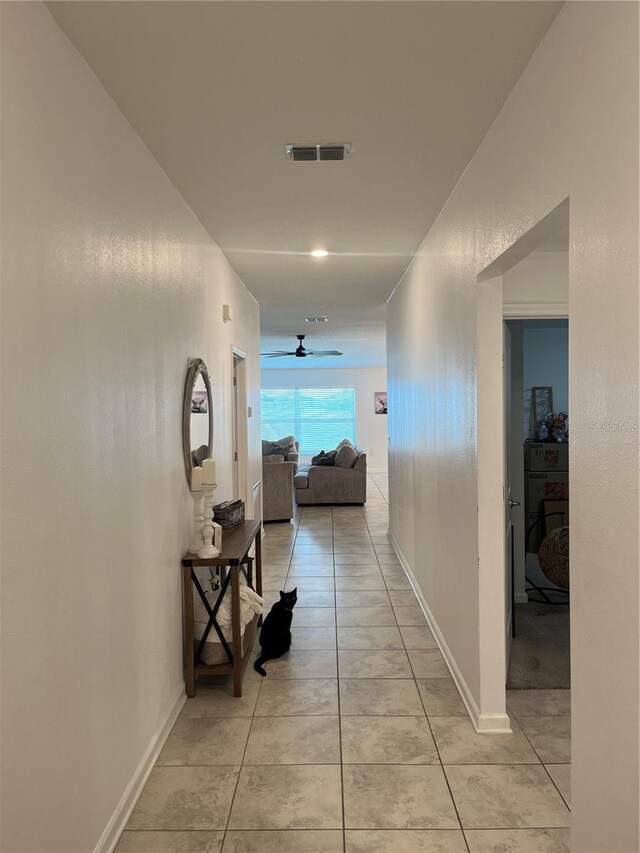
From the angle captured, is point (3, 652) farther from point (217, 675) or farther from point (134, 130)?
point (217, 675)

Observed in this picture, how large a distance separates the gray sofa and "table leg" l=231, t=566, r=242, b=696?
5.85m

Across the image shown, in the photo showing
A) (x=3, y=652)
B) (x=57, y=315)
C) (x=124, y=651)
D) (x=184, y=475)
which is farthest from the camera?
(x=184, y=475)

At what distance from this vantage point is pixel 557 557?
4.19 meters

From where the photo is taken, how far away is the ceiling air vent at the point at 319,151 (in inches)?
97.4

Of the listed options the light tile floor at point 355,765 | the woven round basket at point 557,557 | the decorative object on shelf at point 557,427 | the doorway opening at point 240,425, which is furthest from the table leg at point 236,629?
the decorative object on shelf at point 557,427

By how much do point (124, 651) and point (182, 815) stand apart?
61 cm

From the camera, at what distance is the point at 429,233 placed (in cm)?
374

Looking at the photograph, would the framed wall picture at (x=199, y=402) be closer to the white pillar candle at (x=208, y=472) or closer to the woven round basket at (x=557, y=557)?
the white pillar candle at (x=208, y=472)

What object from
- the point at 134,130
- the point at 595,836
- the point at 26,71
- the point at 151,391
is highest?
the point at 134,130

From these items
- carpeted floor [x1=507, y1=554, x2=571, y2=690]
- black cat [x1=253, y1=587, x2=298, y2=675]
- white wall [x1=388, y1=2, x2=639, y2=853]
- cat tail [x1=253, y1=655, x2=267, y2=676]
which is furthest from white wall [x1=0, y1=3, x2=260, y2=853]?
carpeted floor [x1=507, y1=554, x2=571, y2=690]

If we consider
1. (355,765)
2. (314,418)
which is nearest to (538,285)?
(355,765)

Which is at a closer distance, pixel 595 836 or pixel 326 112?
pixel 595 836

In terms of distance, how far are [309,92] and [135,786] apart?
8.19 ft

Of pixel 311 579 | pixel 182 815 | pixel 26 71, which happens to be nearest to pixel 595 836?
pixel 182 815
